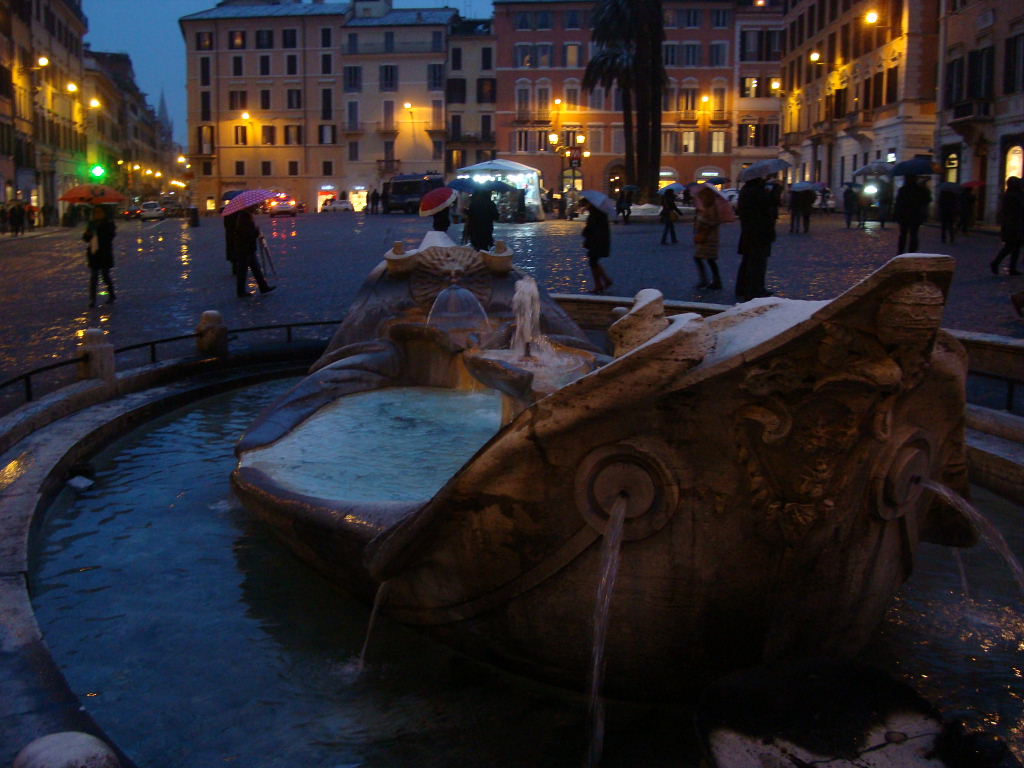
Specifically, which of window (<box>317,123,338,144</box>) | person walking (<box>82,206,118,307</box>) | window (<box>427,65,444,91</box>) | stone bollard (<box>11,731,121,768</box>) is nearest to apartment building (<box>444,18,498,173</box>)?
window (<box>427,65,444,91</box>)

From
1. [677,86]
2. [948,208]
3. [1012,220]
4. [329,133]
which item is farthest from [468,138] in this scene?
[1012,220]

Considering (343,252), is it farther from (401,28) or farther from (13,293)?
(401,28)

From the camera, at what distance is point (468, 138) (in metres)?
71.0

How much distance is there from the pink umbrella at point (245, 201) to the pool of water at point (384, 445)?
338 inches

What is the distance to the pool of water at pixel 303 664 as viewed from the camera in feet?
10.9

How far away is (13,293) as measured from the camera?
51.1ft

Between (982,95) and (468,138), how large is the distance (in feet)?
136

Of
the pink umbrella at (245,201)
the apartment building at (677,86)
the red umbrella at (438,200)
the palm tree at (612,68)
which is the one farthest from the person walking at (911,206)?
the apartment building at (677,86)

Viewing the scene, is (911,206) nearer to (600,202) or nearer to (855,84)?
(600,202)

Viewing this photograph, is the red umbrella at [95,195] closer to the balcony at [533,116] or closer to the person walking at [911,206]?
the person walking at [911,206]

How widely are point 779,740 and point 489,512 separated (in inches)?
38.7

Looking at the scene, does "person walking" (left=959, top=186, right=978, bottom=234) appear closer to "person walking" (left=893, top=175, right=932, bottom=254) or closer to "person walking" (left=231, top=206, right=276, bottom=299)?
"person walking" (left=893, top=175, right=932, bottom=254)

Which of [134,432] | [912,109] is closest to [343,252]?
[134,432]

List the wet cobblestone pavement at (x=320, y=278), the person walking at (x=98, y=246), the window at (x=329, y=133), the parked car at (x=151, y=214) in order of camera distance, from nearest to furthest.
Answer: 1. the wet cobblestone pavement at (x=320, y=278)
2. the person walking at (x=98, y=246)
3. the parked car at (x=151, y=214)
4. the window at (x=329, y=133)
